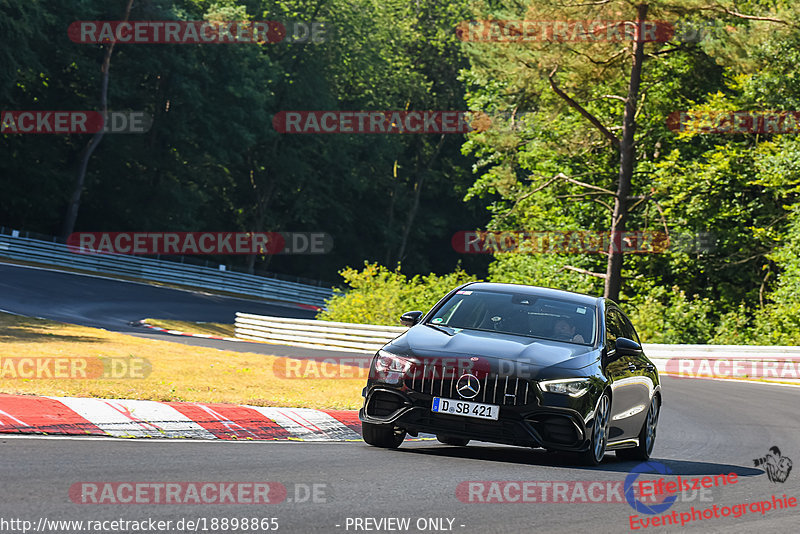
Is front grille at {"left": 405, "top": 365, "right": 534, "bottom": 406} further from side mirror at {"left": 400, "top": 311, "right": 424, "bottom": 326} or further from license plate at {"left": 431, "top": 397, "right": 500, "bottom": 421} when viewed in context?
side mirror at {"left": 400, "top": 311, "right": 424, "bottom": 326}

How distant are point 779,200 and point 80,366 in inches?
1083

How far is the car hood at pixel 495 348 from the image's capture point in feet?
31.1

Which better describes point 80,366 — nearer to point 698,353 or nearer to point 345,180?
point 698,353

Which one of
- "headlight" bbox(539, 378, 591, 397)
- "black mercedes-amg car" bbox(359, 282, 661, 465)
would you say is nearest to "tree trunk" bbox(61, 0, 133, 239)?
"black mercedes-amg car" bbox(359, 282, 661, 465)

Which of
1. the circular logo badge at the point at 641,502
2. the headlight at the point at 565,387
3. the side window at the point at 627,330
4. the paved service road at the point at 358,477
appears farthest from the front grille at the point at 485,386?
the side window at the point at 627,330

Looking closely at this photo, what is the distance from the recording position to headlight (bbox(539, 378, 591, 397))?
930 centimetres

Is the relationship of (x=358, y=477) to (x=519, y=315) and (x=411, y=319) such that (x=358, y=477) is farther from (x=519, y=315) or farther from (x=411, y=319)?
(x=519, y=315)

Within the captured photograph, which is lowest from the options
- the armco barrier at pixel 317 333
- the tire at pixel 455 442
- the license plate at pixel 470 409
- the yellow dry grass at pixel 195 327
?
the yellow dry grass at pixel 195 327

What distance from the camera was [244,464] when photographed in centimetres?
859

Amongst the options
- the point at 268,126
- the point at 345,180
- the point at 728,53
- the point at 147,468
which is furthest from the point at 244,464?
the point at 345,180

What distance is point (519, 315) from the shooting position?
35.1ft

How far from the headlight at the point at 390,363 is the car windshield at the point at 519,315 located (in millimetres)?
1007

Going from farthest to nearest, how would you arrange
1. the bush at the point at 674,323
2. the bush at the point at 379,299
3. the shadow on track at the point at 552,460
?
the bush at the point at 379,299 < the bush at the point at 674,323 < the shadow on track at the point at 552,460

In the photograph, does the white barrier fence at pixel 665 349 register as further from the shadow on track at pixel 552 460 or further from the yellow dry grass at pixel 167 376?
the shadow on track at pixel 552 460
